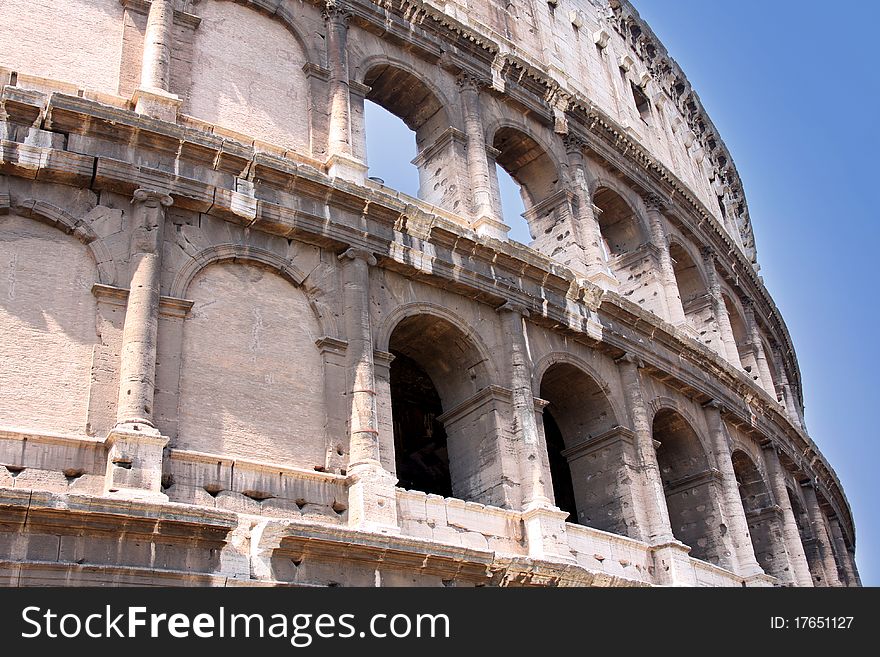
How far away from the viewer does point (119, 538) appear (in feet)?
26.3

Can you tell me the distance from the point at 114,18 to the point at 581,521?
8.20 m

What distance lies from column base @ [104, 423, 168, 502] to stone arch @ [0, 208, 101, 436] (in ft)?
1.43

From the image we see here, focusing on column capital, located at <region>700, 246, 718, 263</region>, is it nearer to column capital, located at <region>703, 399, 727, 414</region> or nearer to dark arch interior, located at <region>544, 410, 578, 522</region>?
column capital, located at <region>703, 399, 727, 414</region>

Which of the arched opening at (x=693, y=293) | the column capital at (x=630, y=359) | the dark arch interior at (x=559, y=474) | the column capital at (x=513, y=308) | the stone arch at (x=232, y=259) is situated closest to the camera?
the stone arch at (x=232, y=259)

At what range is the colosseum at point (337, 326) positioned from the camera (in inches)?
344

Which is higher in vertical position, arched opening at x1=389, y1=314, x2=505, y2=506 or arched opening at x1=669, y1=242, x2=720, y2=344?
arched opening at x1=669, y1=242, x2=720, y2=344

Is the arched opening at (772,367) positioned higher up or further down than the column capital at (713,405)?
higher up

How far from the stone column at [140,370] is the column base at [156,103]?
1079 mm

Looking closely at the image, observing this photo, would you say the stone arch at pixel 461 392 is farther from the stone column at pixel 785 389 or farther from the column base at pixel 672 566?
the stone column at pixel 785 389

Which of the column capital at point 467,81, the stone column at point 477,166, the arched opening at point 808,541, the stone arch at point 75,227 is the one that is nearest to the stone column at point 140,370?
the stone arch at point 75,227

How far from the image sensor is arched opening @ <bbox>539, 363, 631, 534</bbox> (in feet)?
41.7

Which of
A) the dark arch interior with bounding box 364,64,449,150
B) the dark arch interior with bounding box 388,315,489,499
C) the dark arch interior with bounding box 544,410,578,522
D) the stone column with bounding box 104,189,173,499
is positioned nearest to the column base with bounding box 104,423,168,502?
the stone column with bounding box 104,189,173,499
